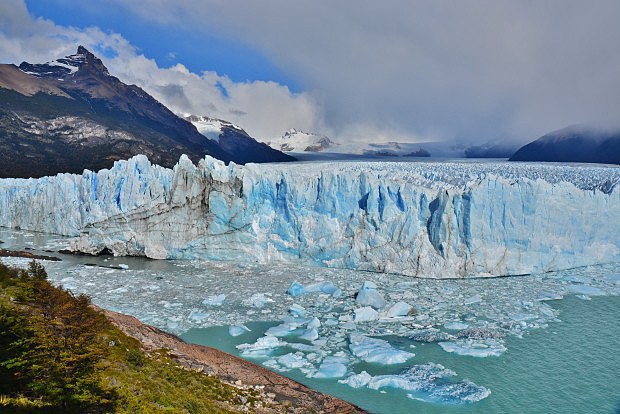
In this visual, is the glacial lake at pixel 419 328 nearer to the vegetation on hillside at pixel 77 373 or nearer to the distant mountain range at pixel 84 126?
the vegetation on hillside at pixel 77 373

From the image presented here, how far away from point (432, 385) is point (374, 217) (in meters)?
10.8

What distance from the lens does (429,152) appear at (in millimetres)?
108812

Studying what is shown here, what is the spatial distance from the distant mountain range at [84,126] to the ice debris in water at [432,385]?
6007 centimetres

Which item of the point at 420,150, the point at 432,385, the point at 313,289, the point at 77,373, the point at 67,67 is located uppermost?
the point at 67,67

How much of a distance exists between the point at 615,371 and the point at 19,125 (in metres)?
95.4

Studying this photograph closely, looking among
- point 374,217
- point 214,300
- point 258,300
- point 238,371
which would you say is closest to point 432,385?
point 238,371

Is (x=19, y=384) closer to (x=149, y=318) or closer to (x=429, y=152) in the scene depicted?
(x=149, y=318)

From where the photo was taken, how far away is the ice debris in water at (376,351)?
1090cm

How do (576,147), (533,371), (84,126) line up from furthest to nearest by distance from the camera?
(84,126), (576,147), (533,371)

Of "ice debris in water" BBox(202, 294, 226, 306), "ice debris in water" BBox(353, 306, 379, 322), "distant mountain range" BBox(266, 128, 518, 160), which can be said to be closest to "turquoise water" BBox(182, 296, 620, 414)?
"ice debris in water" BBox(353, 306, 379, 322)

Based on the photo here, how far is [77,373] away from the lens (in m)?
6.84

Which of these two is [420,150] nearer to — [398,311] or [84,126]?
[84,126]

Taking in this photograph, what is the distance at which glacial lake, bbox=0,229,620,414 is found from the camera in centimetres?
965

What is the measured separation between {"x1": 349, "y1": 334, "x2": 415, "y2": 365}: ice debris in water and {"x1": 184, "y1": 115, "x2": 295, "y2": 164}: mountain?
113 m
